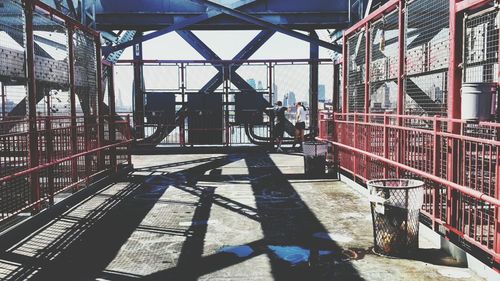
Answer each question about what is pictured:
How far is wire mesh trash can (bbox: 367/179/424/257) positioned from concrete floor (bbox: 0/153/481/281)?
17cm

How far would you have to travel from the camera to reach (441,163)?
5.89m

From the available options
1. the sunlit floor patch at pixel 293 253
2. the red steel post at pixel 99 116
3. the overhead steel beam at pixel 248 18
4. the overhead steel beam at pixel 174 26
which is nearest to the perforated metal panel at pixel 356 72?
the sunlit floor patch at pixel 293 253

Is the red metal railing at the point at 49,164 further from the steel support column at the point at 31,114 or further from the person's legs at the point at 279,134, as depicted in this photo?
the person's legs at the point at 279,134

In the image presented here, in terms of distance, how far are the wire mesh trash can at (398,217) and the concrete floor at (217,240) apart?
0.17 meters

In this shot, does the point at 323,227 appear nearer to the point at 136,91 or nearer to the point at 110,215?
the point at 110,215

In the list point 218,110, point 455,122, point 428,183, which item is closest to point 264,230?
point 428,183

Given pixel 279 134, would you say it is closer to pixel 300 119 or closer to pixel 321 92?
pixel 300 119

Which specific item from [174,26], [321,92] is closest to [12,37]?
[174,26]

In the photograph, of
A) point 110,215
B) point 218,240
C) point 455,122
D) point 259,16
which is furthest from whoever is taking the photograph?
point 259,16

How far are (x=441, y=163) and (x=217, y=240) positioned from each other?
3.11m

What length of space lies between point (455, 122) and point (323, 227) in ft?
8.02

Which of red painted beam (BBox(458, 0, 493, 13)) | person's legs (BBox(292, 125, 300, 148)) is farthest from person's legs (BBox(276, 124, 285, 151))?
red painted beam (BBox(458, 0, 493, 13))

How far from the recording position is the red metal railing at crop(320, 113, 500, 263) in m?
4.94

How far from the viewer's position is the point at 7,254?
19.0ft
